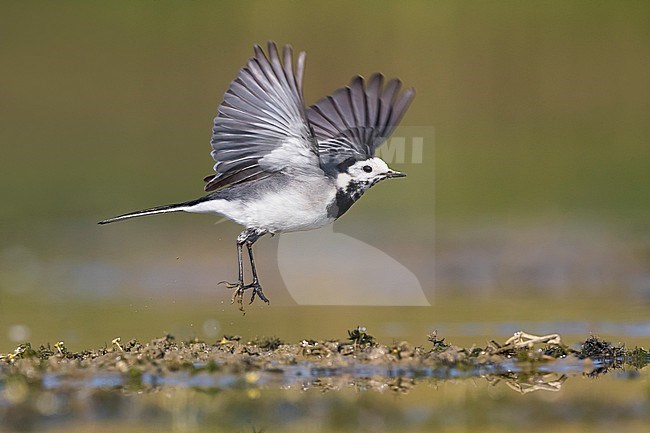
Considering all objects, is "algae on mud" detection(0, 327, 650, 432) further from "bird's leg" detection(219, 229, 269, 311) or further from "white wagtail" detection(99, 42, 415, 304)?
"white wagtail" detection(99, 42, 415, 304)

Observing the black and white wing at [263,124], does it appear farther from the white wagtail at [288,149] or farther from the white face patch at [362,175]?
the white face patch at [362,175]

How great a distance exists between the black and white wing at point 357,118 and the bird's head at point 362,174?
0.32 ft

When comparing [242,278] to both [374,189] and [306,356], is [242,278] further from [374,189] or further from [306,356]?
[374,189]

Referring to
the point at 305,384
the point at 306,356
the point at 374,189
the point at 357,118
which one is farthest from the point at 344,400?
the point at 374,189

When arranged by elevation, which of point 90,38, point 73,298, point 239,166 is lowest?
point 73,298

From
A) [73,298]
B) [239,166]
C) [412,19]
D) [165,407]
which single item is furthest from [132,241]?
[412,19]

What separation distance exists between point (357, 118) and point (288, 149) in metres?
0.88

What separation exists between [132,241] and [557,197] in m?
5.95

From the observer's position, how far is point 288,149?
10.1m

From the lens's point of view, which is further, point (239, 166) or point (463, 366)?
point (239, 166)

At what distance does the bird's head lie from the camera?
10.5m

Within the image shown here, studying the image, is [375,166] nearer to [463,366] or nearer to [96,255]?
[463,366]

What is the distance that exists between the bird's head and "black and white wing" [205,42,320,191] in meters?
0.29

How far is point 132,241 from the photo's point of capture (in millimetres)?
16438
